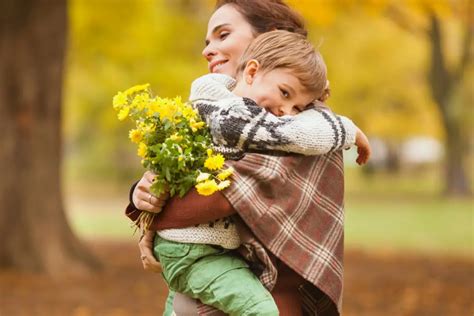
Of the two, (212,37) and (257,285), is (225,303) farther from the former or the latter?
(212,37)

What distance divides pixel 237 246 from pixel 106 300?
7.11 meters

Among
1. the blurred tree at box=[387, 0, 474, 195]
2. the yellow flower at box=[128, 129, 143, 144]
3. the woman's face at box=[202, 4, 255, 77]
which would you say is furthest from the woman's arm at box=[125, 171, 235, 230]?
the blurred tree at box=[387, 0, 474, 195]

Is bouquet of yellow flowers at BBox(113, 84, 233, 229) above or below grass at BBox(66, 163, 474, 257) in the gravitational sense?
above

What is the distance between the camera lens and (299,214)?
104 inches

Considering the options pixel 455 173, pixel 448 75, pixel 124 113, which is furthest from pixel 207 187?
pixel 455 173

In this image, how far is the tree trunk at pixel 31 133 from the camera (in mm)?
10273

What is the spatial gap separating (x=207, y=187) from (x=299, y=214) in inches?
13.7

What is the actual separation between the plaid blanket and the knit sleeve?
54 millimetres

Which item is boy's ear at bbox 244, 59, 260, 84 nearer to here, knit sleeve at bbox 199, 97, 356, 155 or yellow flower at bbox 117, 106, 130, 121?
knit sleeve at bbox 199, 97, 356, 155

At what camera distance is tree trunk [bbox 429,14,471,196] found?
23.6 meters

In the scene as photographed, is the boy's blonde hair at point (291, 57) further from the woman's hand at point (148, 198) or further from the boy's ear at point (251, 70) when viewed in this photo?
→ the woman's hand at point (148, 198)

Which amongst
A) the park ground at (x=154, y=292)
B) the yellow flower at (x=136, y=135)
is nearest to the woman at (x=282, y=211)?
the yellow flower at (x=136, y=135)

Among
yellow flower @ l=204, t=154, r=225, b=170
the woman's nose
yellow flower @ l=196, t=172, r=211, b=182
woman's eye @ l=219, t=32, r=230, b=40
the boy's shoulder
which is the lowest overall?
yellow flower @ l=196, t=172, r=211, b=182

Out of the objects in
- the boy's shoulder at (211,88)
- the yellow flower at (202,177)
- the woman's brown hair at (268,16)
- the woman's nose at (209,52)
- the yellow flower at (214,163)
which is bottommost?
the yellow flower at (202,177)
